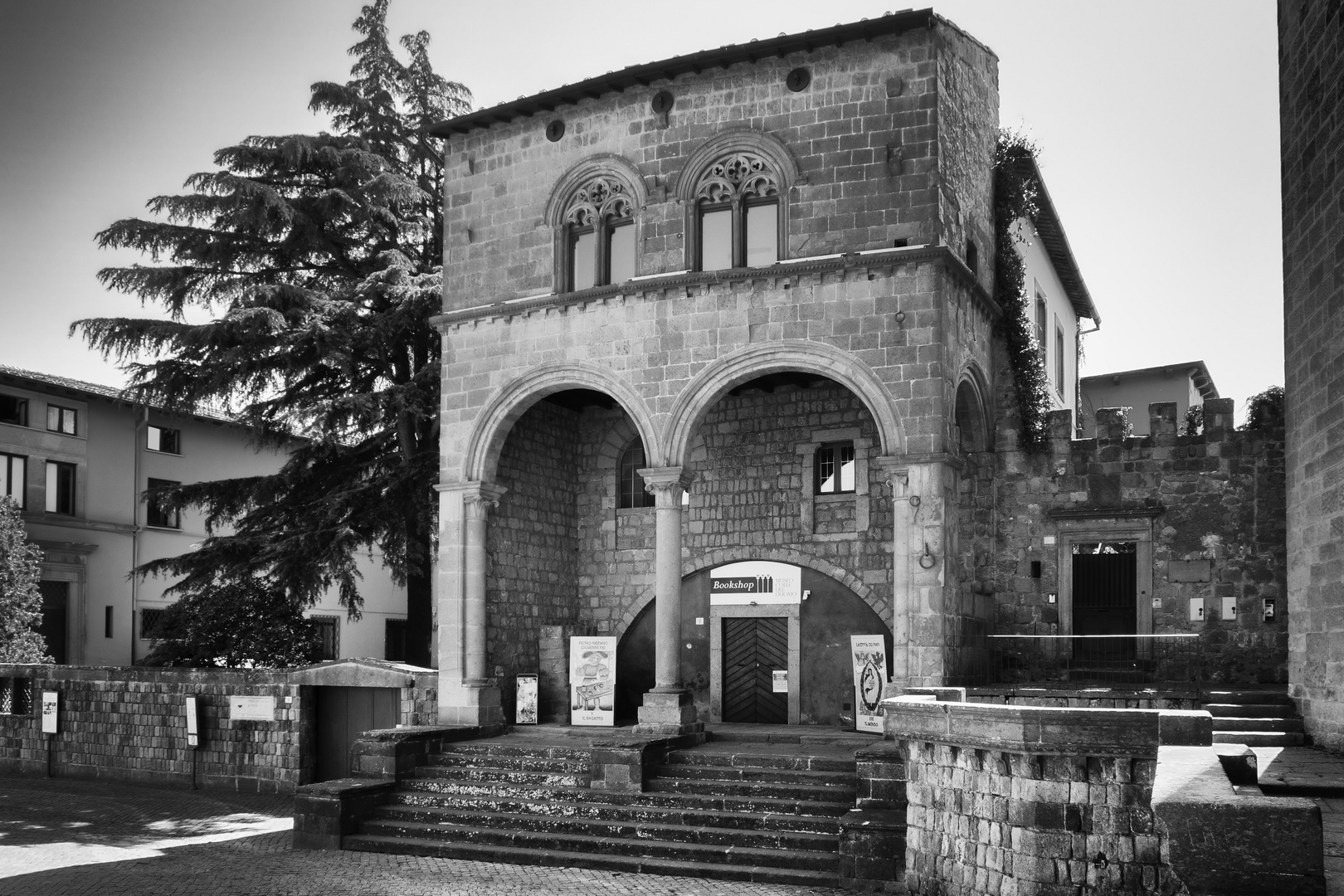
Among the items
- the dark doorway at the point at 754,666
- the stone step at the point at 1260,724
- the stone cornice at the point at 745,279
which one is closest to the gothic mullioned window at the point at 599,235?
the stone cornice at the point at 745,279

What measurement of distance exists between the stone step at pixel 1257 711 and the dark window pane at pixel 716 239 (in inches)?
317

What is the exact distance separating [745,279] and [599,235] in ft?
8.46

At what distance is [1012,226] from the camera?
1947 cm

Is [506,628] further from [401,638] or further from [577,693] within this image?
[401,638]

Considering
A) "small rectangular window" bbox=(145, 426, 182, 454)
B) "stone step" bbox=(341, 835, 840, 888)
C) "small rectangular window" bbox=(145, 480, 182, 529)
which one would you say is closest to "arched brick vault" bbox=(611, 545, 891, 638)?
"stone step" bbox=(341, 835, 840, 888)

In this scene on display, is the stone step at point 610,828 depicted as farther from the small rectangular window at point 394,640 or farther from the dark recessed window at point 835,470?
the small rectangular window at point 394,640

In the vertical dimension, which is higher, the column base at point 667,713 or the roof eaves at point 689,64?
the roof eaves at point 689,64

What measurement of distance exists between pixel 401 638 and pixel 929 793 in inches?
1080

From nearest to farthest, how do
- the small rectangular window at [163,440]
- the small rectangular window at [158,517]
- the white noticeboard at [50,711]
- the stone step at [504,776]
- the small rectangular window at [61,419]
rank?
the stone step at [504,776]
the white noticeboard at [50,711]
the small rectangular window at [61,419]
the small rectangular window at [158,517]
the small rectangular window at [163,440]

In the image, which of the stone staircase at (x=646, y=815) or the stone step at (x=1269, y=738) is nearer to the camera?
the stone staircase at (x=646, y=815)

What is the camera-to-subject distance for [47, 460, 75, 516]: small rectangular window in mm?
29453

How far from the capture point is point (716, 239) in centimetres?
1736

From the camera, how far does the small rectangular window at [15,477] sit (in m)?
28.6

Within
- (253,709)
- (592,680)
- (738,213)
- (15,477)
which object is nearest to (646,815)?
(592,680)
